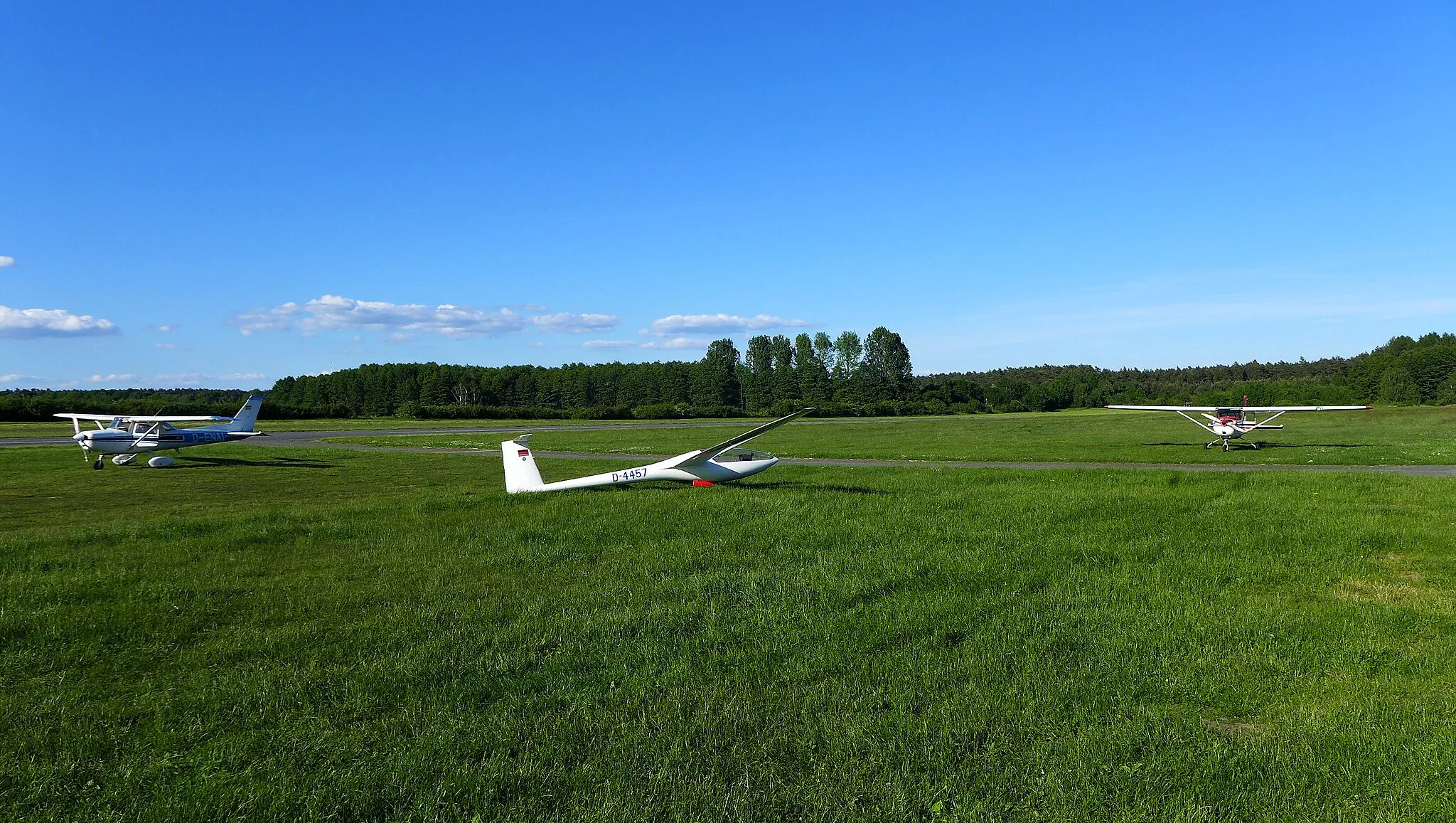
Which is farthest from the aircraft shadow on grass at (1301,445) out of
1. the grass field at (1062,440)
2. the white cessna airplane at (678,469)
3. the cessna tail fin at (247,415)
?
the cessna tail fin at (247,415)

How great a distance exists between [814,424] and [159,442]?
48.5 m

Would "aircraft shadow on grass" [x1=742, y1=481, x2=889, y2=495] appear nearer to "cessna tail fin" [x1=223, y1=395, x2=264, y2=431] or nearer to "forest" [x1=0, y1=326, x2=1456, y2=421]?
"cessna tail fin" [x1=223, y1=395, x2=264, y2=431]

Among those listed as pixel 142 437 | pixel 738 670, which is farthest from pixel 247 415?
pixel 738 670

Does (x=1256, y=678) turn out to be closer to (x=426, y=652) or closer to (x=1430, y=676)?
(x=1430, y=676)

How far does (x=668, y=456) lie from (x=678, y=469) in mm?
19763

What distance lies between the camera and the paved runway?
80.5ft

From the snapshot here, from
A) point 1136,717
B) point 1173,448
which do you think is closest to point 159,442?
point 1136,717

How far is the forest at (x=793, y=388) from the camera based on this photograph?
346ft

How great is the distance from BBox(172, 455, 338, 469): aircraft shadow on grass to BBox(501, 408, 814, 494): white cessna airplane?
58.6 feet

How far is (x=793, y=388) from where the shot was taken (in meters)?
120

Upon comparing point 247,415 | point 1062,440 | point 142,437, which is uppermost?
point 247,415

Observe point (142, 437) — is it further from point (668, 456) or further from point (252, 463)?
point (668, 456)

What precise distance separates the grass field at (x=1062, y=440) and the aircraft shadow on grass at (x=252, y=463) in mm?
10635

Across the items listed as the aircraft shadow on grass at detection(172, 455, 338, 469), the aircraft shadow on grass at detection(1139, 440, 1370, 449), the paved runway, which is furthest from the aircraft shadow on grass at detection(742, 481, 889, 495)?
the aircraft shadow on grass at detection(1139, 440, 1370, 449)
